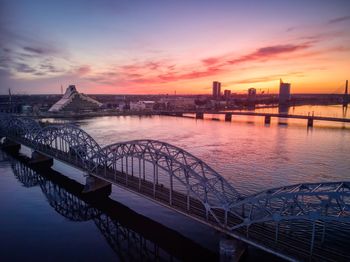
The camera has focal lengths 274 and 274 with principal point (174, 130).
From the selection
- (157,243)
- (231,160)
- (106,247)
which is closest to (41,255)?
(106,247)

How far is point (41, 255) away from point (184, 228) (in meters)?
16.2

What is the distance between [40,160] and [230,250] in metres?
53.7

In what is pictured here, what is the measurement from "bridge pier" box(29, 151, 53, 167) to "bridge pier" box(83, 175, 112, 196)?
24218 millimetres

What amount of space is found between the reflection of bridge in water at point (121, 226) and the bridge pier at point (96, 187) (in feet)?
4.45

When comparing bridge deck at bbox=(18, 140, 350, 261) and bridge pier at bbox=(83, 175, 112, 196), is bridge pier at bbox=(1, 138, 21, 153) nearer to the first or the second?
bridge pier at bbox=(83, 175, 112, 196)

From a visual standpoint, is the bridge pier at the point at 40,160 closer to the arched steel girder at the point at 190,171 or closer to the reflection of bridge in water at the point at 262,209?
the reflection of bridge in water at the point at 262,209

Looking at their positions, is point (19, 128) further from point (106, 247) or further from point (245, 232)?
point (245, 232)

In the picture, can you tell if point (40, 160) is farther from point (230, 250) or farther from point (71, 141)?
point (230, 250)

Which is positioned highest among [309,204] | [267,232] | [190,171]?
[190,171]

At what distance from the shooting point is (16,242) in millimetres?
31953

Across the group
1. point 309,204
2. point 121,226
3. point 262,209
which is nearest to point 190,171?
point 262,209

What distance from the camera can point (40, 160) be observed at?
63.8m

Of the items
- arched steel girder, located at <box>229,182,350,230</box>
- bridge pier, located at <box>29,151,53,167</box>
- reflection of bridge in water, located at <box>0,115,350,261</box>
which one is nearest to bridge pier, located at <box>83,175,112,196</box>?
reflection of bridge in water, located at <box>0,115,350,261</box>

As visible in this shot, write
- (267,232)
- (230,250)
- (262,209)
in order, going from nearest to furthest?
1. (262,209)
2. (267,232)
3. (230,250)
